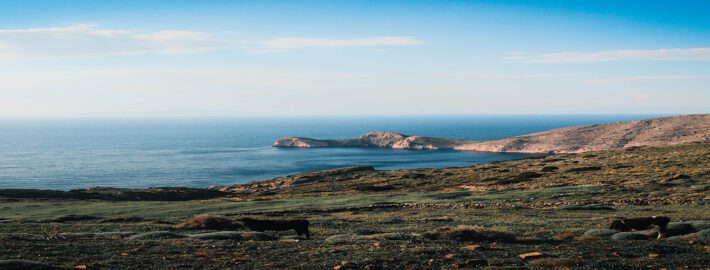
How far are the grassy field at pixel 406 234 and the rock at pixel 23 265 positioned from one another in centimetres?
71

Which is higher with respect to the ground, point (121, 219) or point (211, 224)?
point (211, 224)

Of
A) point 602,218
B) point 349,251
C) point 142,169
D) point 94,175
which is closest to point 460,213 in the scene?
point 602,218

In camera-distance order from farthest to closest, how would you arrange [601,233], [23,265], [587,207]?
[587,207]
[601,233]
[23,265]

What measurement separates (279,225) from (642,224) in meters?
17.4

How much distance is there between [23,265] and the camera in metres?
17.3

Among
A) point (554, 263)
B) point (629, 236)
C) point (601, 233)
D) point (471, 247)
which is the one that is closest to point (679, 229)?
point (629, 236)

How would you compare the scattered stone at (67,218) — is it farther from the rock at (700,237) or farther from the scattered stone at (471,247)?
the rock at (700,237)

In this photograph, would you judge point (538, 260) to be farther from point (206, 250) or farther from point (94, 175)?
point (94, 175)

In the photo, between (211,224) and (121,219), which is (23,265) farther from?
(121,219)

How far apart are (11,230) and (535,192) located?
1763 inches

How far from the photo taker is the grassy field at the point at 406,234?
1888cm

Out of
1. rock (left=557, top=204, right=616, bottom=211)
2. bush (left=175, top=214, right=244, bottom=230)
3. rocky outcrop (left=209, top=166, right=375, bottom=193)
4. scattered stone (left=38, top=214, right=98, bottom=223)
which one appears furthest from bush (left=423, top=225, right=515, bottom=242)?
rocky outcrop (left=209, top=166, right=375, bottom=193)

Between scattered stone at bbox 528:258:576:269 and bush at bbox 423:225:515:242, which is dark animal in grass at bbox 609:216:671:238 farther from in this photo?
scattered stone at bbox 528:258:576:269

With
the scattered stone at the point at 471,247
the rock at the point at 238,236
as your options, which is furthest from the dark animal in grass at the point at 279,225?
the scattered stone at the point at 471,247
